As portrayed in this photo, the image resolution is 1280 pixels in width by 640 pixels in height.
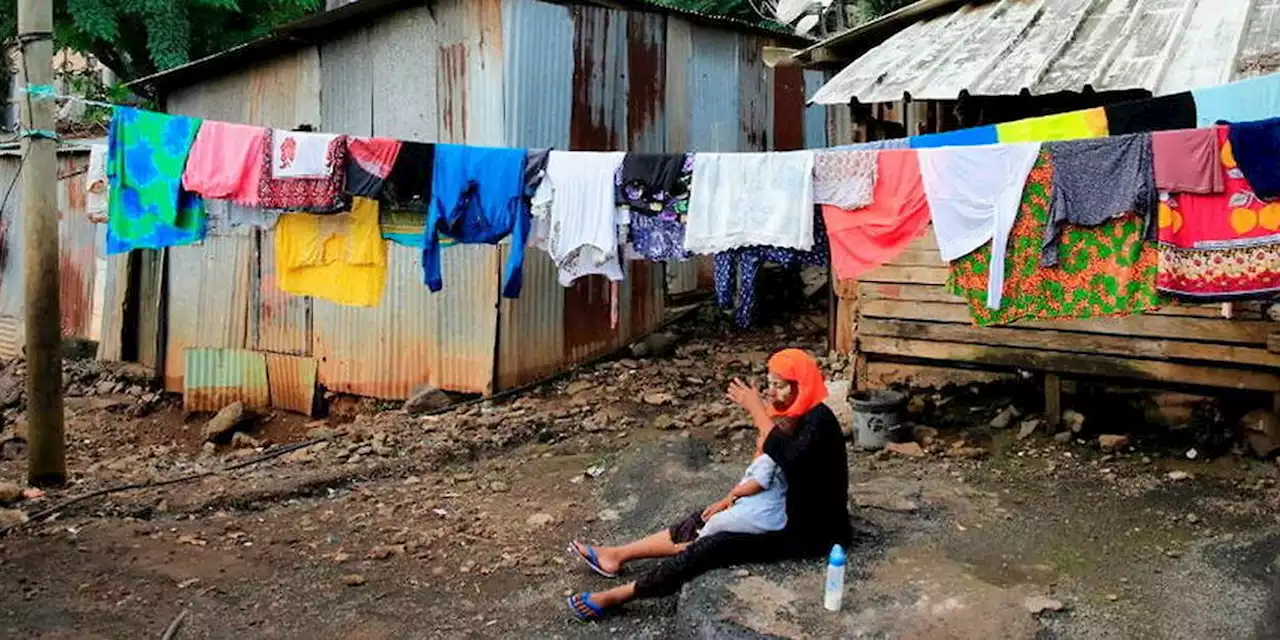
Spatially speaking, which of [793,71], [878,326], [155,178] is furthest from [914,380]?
[155,178]

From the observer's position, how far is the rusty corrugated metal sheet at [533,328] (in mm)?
9375

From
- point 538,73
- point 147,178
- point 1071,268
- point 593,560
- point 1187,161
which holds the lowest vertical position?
point 593,560

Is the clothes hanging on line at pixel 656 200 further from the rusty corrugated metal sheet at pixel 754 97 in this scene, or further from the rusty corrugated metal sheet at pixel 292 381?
the rusty corrugated metal sheet at pixel 292 381

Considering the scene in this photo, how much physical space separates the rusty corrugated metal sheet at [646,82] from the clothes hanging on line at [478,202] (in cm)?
353

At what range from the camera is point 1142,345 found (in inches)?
276

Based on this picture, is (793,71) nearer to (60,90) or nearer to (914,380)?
(914,380)

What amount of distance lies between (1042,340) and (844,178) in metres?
2.48

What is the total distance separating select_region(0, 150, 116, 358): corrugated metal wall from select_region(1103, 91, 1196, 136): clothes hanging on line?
1131cm

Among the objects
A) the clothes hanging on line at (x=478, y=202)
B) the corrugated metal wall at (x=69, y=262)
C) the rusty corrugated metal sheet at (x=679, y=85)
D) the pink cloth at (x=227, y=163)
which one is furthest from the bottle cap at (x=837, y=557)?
the corrugated metal wall at (x=69, y=262)

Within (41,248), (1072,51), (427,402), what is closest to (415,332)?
(427,402)

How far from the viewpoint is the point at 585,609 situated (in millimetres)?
5062

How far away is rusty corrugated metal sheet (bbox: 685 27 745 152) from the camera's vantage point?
10.8m

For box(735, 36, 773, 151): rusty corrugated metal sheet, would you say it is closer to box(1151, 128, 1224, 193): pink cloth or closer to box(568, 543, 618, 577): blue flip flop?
box(1151, 128, 1224, 193): pink cloth

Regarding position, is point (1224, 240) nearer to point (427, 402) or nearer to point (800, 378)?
point (800, 378)
